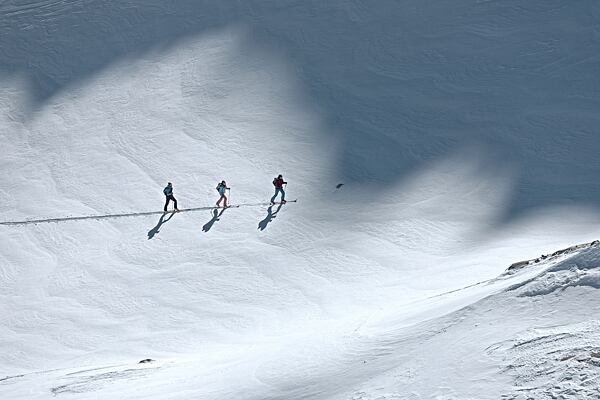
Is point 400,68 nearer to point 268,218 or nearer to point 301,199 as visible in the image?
point 301,199

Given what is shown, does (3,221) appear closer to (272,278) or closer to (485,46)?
(272,278)

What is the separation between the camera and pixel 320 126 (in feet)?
113

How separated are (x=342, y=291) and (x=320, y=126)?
11.5 meters

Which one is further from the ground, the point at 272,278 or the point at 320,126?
the point at 320,126

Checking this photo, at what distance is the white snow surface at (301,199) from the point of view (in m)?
14.4

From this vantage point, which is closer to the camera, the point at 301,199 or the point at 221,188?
the point at 221,188

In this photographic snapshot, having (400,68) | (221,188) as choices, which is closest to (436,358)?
(221,188)

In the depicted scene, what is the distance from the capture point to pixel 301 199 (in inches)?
1170

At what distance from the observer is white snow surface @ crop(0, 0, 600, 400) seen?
1439 centimetres

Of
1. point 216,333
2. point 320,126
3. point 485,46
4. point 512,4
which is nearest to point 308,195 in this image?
point 320,126

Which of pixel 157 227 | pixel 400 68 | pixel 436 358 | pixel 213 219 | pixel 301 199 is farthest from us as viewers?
pixel 400 68

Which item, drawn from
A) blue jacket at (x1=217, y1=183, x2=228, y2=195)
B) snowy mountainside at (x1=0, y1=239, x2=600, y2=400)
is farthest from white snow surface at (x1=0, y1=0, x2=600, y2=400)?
blue jacket at (x1=217, y1=183, x2=228, y2=195)

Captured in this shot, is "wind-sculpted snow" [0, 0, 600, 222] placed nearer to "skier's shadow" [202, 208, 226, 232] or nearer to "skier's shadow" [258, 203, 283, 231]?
"skier's shadow" [258, 203, 283, 231]

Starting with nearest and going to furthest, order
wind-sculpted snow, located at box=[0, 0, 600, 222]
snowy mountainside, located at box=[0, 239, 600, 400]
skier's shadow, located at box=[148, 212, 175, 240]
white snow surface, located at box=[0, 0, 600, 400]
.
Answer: snowy mountainside, located at box=[0, 239, 600, 400], white snow surface, located at box=[0, 0, 600, 400], skier's shadow, located at box=[148, 212, 175, 240], wind-sculpted snow, located at box=[0, 0, 600, 222]
